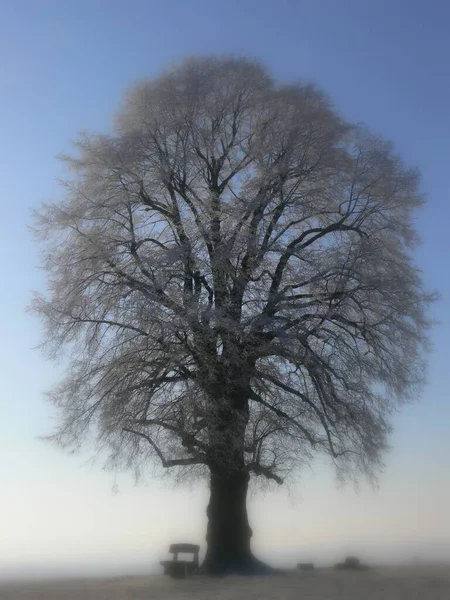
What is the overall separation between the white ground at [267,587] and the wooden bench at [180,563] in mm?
297

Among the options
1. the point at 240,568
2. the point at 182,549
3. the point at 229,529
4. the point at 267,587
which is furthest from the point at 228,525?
the point at 267,587

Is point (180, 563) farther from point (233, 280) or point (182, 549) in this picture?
point (233, 280)

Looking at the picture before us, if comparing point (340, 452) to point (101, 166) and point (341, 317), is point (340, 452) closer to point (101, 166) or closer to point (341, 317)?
point (341, 317)

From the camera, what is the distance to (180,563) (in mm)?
19109

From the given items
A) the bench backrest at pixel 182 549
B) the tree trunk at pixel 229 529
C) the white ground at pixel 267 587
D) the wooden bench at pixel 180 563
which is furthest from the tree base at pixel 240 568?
the white ground at pixel 267 587

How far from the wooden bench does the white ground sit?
297 mm

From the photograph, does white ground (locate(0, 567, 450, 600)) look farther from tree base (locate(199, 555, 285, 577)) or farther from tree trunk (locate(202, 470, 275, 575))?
tree trunk (locate(202, 470, 275, 575))

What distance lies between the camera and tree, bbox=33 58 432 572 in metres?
19.8

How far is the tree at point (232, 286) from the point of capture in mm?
19766

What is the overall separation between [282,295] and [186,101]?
235 inches

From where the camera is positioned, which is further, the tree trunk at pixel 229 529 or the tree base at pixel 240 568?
the tree trunk at pixel 229 529

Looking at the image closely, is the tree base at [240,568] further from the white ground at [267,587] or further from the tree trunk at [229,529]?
the white ground at [267,587]

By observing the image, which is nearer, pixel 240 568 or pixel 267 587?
pixel 267 587

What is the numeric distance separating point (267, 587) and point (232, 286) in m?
7.20
